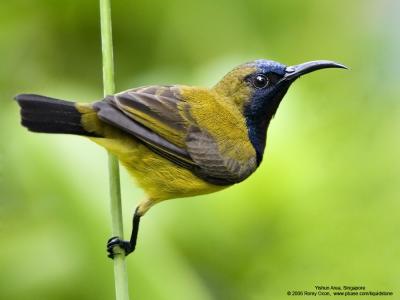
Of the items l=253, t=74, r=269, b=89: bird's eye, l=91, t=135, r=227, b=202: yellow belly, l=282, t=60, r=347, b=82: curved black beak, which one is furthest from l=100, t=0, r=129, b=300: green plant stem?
l=253, t=74, r=269, b=89: bird's eye

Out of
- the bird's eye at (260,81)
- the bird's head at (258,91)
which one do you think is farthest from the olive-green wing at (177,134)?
the bird's eye at (260,81)

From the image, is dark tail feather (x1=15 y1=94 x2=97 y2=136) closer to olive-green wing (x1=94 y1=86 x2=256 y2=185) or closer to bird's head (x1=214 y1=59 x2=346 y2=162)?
olive-green wing (x1=94 y1=86 x2=256 y2=185)

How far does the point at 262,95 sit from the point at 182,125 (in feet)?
1.23

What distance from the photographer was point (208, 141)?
2.78 m

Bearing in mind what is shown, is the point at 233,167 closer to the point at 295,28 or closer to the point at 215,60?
the point at 215,60

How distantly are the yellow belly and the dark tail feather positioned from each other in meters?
0.21

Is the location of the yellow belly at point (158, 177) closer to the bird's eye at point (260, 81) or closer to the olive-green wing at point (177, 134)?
the olive-green wing at point (177, 134)

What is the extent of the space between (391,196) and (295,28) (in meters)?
0.81

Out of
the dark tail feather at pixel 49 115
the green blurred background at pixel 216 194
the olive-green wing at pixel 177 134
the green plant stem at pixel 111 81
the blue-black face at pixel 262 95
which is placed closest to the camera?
the green plant stem at pixel 111 81

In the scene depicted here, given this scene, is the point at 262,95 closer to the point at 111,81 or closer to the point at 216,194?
the point at 216,194

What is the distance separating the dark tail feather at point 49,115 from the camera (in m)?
2.28

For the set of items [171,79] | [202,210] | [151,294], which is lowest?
[151,294]

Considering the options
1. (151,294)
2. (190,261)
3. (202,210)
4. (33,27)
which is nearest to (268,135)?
(202,210)

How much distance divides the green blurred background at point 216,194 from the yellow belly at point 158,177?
0.11m
